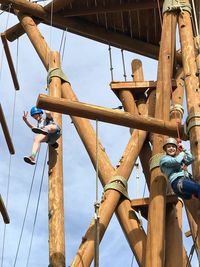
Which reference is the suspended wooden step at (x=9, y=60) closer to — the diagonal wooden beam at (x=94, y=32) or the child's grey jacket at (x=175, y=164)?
the diagonal wooden beam at (x=94, y=32)

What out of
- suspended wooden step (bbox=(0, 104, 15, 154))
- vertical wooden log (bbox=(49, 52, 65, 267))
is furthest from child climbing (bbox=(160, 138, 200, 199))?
suspended wooden step (bbox=(0, 104, 15, 154))

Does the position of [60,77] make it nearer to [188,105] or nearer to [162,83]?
[162,83]

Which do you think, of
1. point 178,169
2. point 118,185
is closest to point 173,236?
point 118,185

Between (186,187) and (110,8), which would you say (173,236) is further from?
(110,8)

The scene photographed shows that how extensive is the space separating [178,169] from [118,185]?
0.96 m

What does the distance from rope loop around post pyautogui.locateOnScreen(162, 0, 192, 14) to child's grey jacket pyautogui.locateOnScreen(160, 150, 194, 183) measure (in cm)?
166

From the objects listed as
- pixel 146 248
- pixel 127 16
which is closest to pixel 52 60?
pixel 127 16

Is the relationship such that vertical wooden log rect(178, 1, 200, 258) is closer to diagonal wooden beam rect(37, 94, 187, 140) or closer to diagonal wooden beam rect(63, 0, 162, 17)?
diagonal wooden beam rect(37, 94, 187, 140)

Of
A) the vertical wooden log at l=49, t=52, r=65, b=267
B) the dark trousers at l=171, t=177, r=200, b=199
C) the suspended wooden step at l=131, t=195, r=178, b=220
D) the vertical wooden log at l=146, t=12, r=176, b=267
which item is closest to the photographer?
the dark trousers at l=171, t=177, r=200, b=199

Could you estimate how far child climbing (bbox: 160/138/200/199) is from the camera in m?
4.04

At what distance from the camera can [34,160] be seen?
5336mm

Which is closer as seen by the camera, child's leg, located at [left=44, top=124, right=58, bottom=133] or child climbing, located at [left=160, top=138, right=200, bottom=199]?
child climbing, located at [left=160, top=138, right=200, bottom=199]

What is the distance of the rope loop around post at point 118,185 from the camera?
16.8 feet

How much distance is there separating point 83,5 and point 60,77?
1.32 meters
